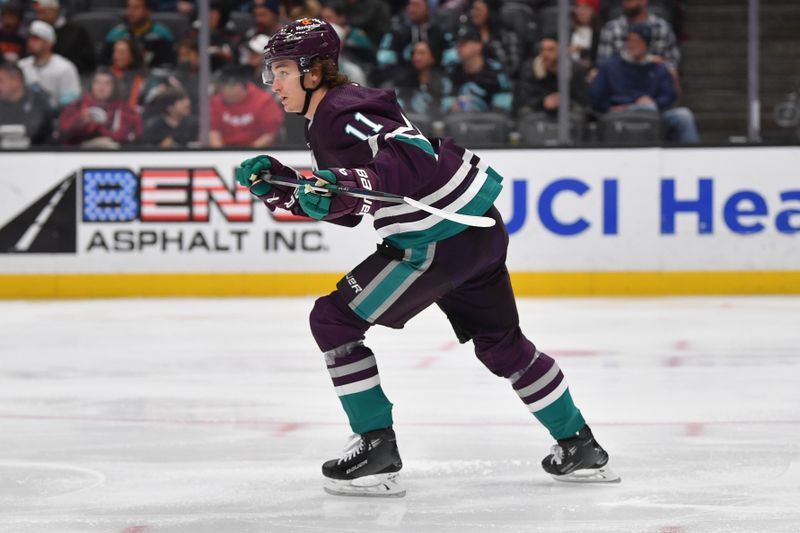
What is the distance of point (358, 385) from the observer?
338 cm

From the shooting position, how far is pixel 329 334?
334 centimetres

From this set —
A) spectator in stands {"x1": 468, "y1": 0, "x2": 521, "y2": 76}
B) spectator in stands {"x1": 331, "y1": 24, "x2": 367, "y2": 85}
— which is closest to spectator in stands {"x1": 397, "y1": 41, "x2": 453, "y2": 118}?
spectator in stands {"x1": 331, "y1": 24, "x2": 367, "y2": 85}

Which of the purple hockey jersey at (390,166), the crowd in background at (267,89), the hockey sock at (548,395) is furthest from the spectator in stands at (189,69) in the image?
the hockey sock at (548,395)

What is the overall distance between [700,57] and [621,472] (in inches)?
225

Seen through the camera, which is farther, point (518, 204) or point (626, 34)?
point (626, 34)

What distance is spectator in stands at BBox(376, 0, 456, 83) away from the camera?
877cm

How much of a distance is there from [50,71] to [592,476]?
6.13 metres

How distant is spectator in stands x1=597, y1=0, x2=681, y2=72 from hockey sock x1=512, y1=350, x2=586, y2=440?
18.1 ft

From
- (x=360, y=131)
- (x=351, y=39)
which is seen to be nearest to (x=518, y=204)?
(x=351, y=39)

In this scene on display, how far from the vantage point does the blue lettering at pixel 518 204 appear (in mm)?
8523

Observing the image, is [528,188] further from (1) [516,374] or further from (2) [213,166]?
(1) [516,374]

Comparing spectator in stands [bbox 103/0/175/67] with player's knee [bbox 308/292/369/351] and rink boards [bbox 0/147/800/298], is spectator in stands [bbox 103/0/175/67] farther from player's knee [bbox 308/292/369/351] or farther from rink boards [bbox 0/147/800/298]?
player's knee [bbox 308/292/369/351]

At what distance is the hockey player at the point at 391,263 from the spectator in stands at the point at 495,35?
5403 mm

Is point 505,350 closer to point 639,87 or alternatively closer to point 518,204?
point 518,204
